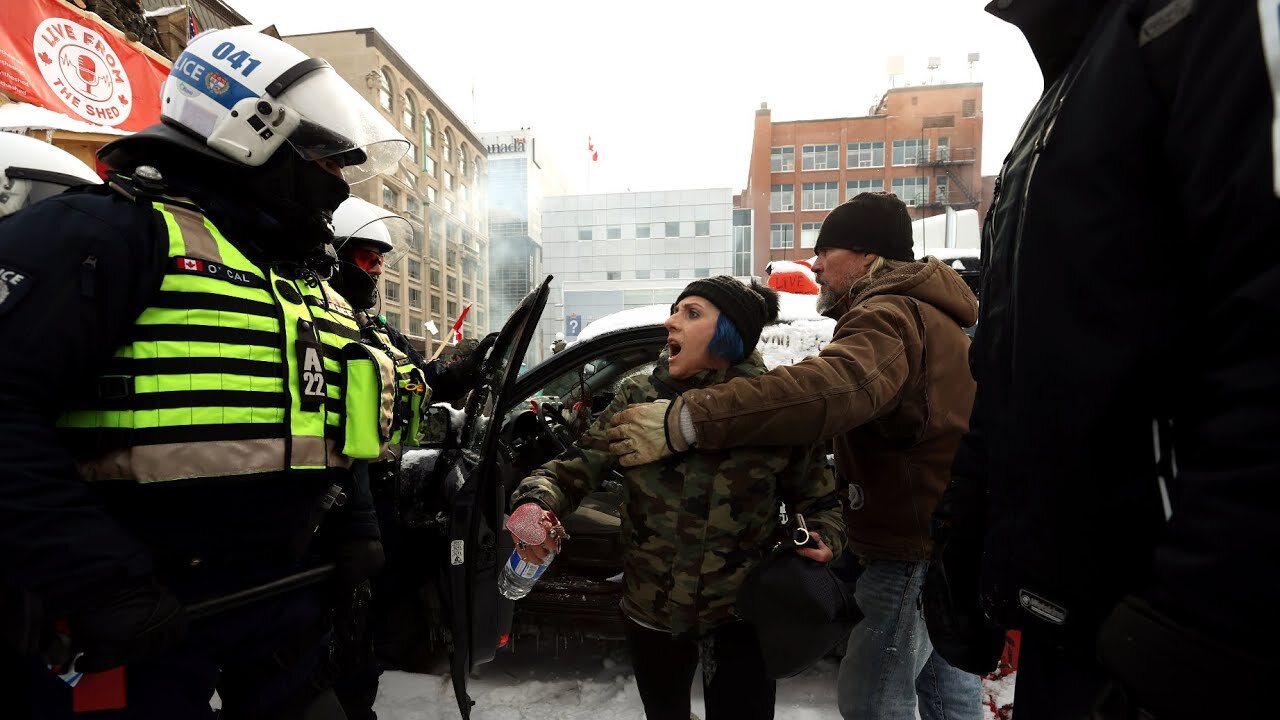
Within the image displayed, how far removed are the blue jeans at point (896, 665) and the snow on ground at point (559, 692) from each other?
1183 millimetres

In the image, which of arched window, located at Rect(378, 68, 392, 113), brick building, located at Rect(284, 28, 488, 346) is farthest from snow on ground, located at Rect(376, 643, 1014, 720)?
arched window, located at Rect(378, 68, 392, 113)

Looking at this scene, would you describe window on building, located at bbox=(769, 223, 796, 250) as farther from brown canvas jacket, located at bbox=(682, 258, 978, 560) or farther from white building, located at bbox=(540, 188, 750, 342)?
brown canvas jacket, located at bbox=(682, 258, 978, 560)

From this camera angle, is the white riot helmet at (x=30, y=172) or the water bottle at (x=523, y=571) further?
the white riot helmet at (x=30, y=172)

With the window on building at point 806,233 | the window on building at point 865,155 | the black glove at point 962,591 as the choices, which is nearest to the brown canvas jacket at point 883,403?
the black glove at point 962,591

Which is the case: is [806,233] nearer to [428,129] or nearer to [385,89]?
[385,89]

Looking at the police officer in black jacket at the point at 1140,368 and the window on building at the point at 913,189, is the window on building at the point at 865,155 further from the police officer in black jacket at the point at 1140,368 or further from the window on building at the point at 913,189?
the police officer in black jacket at the point at 1140,368

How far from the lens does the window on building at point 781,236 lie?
41594 mm

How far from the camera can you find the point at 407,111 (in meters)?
41.9

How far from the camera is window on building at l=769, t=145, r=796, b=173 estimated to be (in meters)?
41.9

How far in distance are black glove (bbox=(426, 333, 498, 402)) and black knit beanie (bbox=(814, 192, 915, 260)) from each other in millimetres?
1809

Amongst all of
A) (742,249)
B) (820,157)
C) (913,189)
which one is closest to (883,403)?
(820,157)

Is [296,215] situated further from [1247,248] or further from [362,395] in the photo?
[1247,248]

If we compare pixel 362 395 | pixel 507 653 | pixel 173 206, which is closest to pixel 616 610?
pixel 507 653

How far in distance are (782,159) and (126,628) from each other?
4507 centimetres
